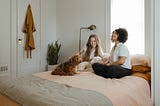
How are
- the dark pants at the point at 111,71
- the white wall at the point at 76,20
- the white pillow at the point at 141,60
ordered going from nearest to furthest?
the dark pants at the point at 111,71 → the white pillow at the point at 141,60 → the white wall at the point at 76,20

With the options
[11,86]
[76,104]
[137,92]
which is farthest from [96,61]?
[76,104]

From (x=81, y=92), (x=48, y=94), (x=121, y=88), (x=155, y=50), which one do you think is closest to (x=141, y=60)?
(x=155, y=50)

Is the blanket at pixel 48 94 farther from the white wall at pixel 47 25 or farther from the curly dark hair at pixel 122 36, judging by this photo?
the white wall at pixel 47 25

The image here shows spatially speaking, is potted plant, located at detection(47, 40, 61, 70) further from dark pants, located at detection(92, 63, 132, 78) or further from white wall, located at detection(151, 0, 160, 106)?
white wall, located at detection(151, 0, 160, 106)

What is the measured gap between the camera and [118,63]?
114 inches

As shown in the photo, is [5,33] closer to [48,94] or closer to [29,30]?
[29,30]

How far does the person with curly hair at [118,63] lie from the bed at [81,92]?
136mm

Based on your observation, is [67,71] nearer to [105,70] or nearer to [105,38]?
[105,70]

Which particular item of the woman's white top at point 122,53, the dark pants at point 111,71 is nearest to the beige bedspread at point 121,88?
the dark pants at point 111,71

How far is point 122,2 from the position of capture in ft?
11.9

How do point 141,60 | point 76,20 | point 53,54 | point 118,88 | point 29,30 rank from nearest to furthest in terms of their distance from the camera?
point 118,88
point 141,60
point 29,30
point 76,20
point 53,54

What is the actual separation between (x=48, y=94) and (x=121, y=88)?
2.62 ft

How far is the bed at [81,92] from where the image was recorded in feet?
5.64

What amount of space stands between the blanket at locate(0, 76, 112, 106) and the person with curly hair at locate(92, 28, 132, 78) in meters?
0.79
